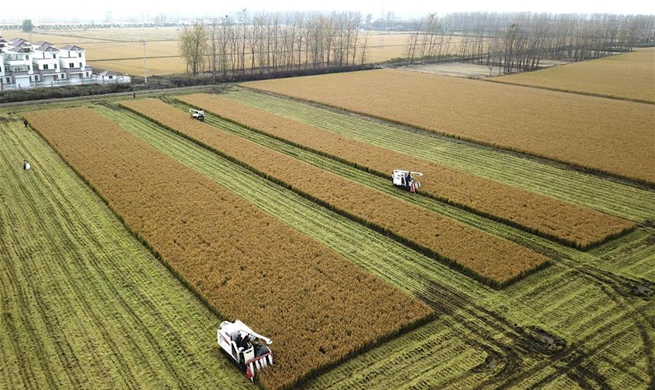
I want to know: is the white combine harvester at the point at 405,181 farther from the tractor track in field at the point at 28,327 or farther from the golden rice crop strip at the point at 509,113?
the tractor track in field at the point at 28,327

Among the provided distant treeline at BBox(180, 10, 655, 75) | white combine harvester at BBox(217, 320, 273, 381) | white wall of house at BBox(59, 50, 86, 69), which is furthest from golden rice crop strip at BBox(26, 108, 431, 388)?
distant treeline at BBox(180, 10, 655, 75)

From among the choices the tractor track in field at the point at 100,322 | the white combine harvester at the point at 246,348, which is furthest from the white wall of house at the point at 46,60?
the white combine harvester at the point at 246,348

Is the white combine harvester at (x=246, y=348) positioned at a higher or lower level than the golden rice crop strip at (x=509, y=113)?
lower

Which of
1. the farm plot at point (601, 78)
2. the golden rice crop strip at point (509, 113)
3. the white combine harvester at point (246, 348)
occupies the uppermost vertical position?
the farm plot at point (601, 78)

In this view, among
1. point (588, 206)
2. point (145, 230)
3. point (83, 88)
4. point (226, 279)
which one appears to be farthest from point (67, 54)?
point (588, 206)

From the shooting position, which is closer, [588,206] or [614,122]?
[588,206]

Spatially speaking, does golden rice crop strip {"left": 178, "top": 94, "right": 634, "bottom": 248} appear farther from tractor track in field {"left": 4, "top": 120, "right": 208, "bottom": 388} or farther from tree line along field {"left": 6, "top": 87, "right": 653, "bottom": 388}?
tractor track in field {"left": 4, "top": 120, "right": 208, "bottom": 388}

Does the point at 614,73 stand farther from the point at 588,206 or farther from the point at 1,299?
the point at 1,299
